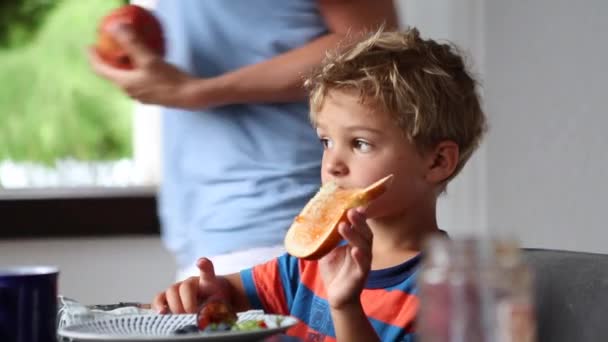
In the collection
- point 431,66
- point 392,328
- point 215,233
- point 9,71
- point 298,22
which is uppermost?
point 9,71

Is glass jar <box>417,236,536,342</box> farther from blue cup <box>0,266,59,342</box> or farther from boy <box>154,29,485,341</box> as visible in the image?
boy <box>154,29,485,341</box>

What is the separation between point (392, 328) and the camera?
1.46 meters

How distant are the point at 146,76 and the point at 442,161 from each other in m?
0.60

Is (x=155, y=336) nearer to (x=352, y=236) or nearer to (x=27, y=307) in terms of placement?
(x=27, y=307)

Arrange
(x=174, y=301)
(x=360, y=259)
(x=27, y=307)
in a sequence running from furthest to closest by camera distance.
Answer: (x=174, y=301) → (x=360, y=259) → (x=27, y=307)

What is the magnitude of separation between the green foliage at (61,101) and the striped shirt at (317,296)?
1.75m

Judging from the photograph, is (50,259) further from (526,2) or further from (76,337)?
(76,337)

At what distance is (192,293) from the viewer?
1538 mm

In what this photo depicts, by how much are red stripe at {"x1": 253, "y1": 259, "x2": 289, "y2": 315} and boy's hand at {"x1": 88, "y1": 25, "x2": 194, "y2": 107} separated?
37 cm

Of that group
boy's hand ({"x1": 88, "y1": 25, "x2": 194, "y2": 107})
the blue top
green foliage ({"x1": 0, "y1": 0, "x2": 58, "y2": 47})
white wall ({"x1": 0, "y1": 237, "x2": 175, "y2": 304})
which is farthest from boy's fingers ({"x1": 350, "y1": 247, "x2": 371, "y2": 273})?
green foliage ({"x1": 0, "y1": 0, "x2": 58, "y2": 47})

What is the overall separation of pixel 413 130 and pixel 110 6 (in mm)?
1958

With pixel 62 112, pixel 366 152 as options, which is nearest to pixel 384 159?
pixel 366 152

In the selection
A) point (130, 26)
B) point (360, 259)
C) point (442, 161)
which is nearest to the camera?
Result: point (360, 259)

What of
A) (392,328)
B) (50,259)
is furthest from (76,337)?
(50,259)
